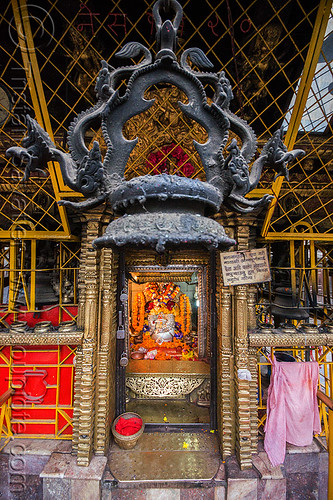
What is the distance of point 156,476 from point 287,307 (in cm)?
404

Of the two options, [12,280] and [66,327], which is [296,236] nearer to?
[66,327]

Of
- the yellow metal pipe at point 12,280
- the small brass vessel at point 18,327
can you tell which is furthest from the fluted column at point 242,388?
the yellow metal pipe at point 12,280

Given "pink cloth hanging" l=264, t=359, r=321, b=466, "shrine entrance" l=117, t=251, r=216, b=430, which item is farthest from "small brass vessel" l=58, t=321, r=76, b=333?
"pink cloth hanging" l=264, t=359, r=321, b=466

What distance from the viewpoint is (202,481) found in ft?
13.7

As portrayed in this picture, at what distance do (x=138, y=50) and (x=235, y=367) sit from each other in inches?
203

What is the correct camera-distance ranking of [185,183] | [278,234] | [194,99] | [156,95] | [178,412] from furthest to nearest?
[178,412]
[156,95]
[278,234]
[194,99]
[185,183]

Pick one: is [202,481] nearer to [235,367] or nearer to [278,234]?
[235,367]

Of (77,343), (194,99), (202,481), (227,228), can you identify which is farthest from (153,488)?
(194,99)

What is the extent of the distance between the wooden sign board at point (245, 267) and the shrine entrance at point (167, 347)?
3.39 feet

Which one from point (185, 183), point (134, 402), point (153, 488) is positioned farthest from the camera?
point (134, 402)

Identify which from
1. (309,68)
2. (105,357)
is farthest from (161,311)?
(309,68)

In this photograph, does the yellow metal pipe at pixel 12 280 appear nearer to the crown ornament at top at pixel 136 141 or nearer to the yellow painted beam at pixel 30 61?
the yellow painted beam at pixel 30 61

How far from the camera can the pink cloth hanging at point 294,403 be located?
466 centimetres

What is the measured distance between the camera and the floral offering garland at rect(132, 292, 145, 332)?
31.0 feet
